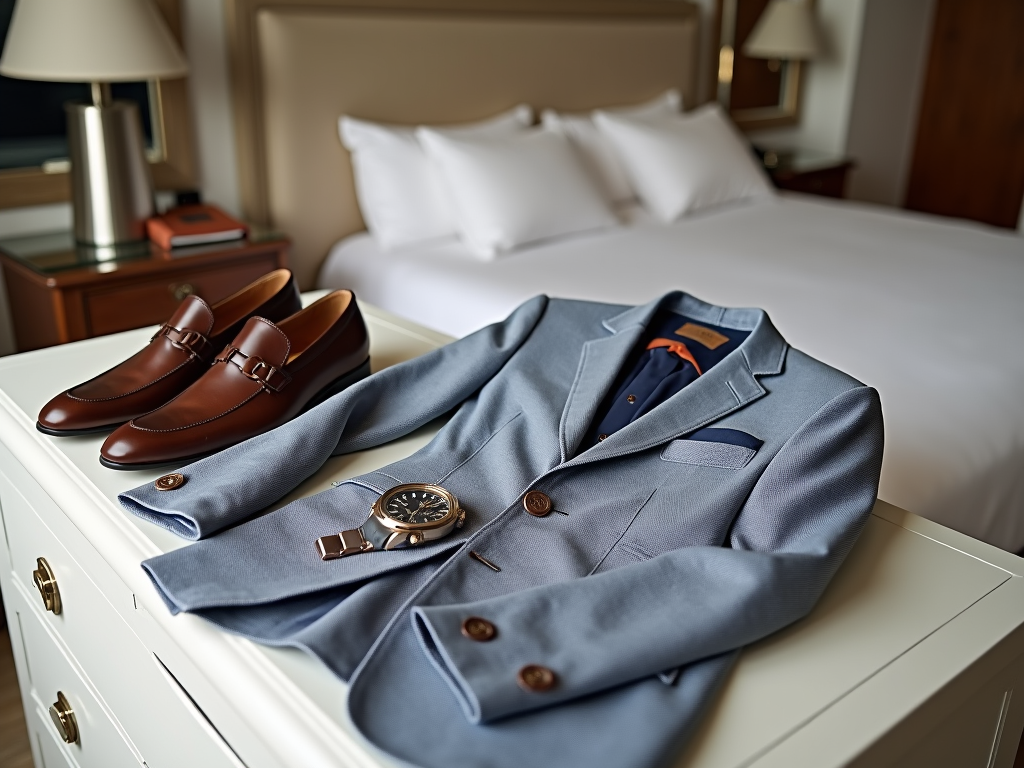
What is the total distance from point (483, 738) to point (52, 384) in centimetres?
87

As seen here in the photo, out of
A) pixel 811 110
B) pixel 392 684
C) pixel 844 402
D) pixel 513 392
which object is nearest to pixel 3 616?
pixel 513 392

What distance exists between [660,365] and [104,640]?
730mm

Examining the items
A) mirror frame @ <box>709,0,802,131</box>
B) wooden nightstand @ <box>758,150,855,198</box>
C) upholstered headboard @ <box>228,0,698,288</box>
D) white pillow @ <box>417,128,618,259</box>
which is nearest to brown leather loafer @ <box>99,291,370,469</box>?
white pillow @ <box>417,128,618,259</box>

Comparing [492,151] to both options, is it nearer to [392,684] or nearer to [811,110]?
[392,684]

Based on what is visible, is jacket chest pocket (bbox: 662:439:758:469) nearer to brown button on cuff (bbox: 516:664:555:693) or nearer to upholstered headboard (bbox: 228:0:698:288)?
brown button on cuff (bbox: 516:664:555:693)

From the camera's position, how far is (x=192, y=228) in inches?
85.5

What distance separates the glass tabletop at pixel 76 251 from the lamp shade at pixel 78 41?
389 millimetres

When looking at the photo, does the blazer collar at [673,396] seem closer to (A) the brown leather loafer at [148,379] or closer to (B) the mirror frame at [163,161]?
(A) the brown leather loafer at [148,379]

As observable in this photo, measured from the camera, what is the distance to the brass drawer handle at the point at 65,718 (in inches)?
48.0

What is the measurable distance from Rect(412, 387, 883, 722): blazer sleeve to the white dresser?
49 millimetres

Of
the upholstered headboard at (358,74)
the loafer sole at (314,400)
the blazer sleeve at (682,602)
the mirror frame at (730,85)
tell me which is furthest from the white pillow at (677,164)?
the blazer sleeve at (682,602)

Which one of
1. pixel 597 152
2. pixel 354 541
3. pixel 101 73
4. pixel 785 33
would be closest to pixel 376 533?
pixel 354 541

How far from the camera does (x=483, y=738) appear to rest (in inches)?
24.1

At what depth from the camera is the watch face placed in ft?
2.72
